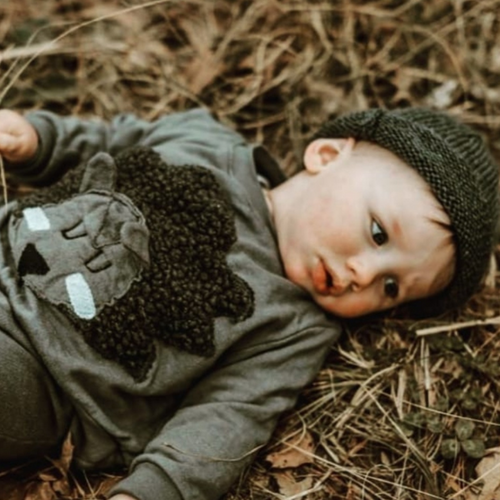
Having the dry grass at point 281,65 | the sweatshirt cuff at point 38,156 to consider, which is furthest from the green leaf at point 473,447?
the sweatshirt cuff at point 38,156

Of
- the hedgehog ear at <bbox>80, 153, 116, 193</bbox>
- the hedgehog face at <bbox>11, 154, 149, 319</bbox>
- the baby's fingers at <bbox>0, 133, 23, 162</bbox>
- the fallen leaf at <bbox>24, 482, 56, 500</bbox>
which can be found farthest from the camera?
the baby's fingers at <bbox>0, 133, 23, 162</bbox>

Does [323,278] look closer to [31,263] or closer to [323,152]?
[323,152]

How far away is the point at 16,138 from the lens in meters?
2.58

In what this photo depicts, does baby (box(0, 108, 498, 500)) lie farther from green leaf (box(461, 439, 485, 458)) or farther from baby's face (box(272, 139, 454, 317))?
green leaf (box(461, 439, 485, 458))

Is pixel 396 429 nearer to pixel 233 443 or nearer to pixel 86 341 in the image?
pixel 233 443

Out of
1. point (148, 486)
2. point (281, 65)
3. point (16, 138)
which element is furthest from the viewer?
point (281, 65)

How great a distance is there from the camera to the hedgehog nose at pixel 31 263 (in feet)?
7.27

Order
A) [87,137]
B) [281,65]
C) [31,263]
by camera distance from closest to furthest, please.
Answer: [31,263]
[87,137]
[281,65]

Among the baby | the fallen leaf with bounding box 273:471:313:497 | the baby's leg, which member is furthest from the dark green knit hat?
the baby's leg

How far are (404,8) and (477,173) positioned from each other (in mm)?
1308

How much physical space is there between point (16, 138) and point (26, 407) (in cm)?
93

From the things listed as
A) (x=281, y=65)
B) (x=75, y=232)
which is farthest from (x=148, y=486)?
(x=281, y=65)

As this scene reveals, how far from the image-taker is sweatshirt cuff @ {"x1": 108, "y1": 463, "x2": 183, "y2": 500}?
210cm

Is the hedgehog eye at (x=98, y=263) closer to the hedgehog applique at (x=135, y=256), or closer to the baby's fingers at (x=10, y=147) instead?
the hedgehog applique at (x=135, y=256)
